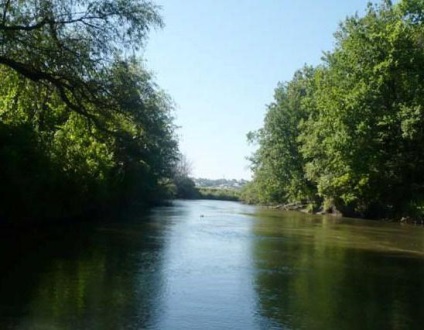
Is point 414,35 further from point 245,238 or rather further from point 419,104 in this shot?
point 245,238

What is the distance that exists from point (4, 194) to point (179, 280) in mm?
12882

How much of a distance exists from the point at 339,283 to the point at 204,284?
4.41 meters

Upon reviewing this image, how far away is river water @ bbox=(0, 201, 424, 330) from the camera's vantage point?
12.0 metres

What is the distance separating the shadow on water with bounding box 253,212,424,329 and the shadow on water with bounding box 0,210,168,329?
3454mm

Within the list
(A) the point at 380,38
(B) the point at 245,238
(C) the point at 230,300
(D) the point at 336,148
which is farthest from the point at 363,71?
(C) the point at 230,300

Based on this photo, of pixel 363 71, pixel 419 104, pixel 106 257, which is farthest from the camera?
pixel 363 71

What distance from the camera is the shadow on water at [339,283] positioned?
41.3ft

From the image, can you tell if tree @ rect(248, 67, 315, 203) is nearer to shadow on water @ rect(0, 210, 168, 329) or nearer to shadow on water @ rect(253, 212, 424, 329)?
shadow on water @ rect(253, 212, 424, 329)

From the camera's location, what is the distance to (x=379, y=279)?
18.0m

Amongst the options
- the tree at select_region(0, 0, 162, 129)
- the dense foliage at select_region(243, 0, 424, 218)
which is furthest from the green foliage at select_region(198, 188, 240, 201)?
the tree at select_region(0, 0, 162, 129)

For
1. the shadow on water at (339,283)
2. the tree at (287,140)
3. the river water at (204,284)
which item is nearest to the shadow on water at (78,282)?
the river water at (204,284)

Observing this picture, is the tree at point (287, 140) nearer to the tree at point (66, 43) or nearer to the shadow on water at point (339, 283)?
the shadow on water at point (339, 283)

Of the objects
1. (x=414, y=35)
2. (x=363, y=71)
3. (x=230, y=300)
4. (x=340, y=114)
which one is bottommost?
(x=230, y=300)

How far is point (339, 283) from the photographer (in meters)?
16.9
